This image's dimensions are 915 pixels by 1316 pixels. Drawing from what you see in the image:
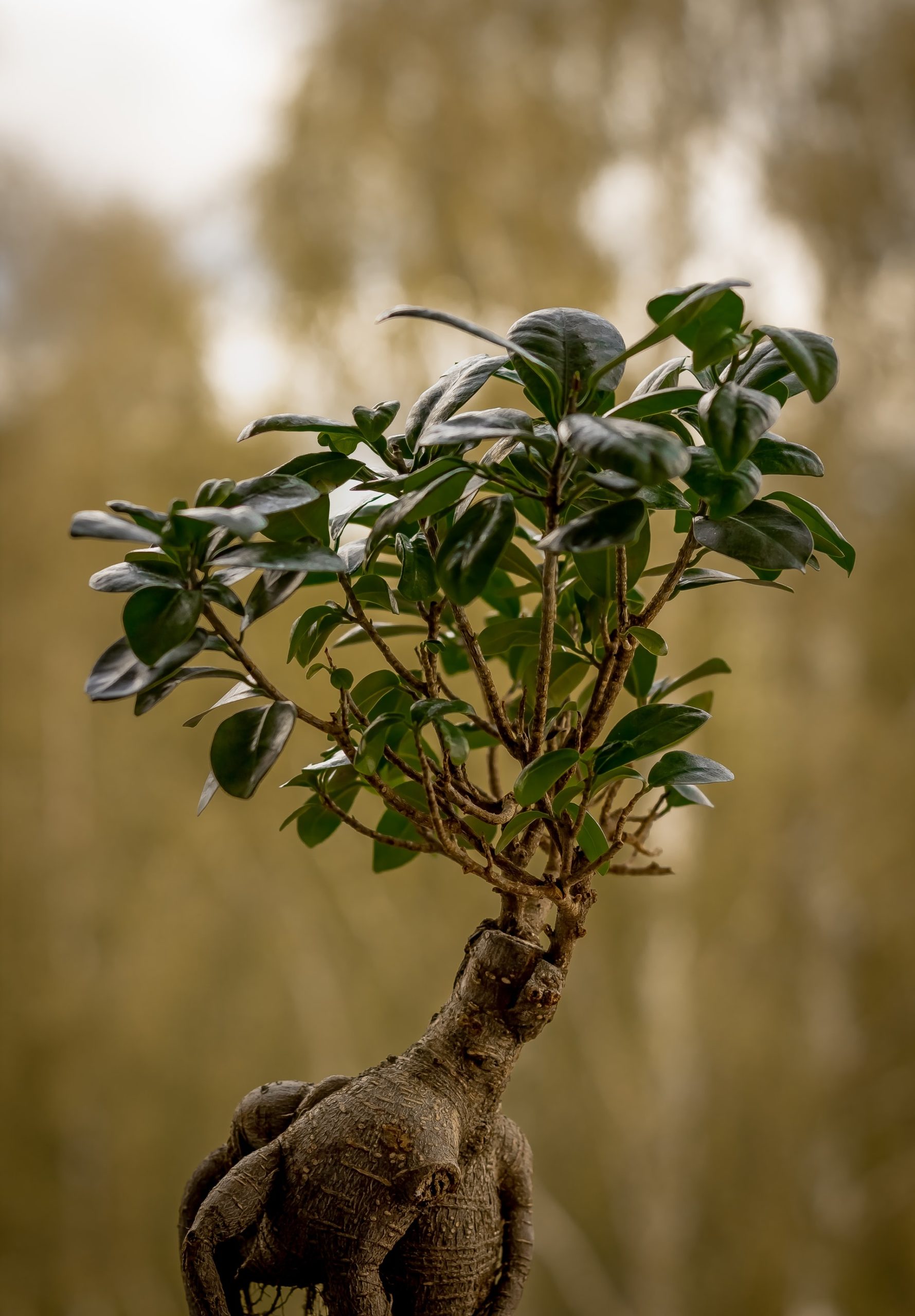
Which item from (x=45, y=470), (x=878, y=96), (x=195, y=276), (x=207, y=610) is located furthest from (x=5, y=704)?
(x=878, y=96)

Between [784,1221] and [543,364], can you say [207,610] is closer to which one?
[543,364]

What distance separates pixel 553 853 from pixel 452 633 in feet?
0.74

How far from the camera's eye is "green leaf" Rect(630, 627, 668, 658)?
781mm

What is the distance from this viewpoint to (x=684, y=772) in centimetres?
76

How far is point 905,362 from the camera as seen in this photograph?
2.90 meters

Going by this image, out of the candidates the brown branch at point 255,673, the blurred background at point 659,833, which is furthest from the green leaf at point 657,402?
the blurred background at point 659,833

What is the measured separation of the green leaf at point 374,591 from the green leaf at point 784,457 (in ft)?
0.91

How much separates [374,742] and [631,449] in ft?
0.98

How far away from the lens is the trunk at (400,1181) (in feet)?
2.39

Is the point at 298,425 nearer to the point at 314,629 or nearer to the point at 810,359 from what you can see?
the point at 314,629

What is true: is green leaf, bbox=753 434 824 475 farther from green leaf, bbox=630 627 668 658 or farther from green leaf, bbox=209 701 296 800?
green leaf, bbox=209 701 296 800

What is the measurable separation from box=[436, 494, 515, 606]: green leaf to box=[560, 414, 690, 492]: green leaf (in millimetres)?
90

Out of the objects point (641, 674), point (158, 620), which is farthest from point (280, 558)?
point (641, 674)

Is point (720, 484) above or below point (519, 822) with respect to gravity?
above
